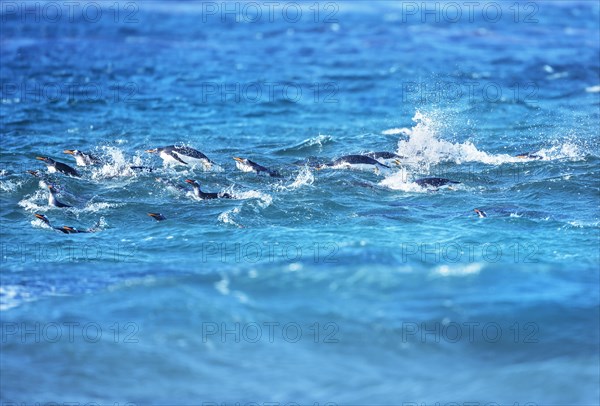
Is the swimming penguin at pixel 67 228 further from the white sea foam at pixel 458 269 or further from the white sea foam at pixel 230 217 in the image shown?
the white sea foam at pixel 458 269

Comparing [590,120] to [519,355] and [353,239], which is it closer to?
[353,239]

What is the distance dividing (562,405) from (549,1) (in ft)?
103

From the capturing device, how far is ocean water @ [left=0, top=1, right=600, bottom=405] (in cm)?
841

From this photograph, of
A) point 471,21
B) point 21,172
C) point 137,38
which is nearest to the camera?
point 21,172

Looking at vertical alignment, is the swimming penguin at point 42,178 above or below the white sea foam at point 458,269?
above

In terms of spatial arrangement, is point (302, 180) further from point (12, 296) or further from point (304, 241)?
point (12, 296)

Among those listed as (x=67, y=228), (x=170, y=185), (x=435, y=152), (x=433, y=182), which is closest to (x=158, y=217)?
(x=67, y=228)

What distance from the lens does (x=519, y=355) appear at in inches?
341

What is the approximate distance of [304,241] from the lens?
1150 cm

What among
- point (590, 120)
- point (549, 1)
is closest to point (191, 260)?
point (590, 120)

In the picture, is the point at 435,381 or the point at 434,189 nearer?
the point at 435,381

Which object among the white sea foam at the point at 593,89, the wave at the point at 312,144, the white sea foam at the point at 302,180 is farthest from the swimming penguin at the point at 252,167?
the white sea foam at the point at 593,89

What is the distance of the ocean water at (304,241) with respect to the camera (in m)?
8.41

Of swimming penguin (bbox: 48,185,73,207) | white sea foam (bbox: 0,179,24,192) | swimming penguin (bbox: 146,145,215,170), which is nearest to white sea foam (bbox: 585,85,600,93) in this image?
swimming penguin (bbox: 146,145,215,170)
